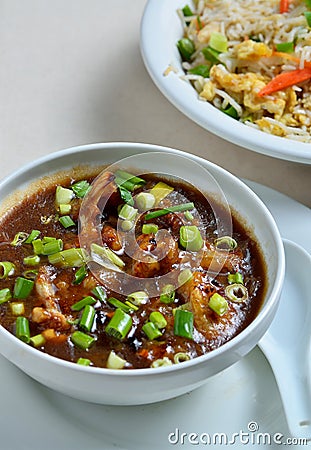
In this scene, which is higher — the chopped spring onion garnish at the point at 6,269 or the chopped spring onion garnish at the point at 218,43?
the chopped spring onion garnish at the point at 6,269

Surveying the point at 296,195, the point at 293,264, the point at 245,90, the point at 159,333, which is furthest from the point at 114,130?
the point at 159,333

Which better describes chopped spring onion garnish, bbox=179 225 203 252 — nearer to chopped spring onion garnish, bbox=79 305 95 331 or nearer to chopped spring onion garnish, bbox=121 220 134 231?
chopped spring onion garnish, bbox=121 220 134 231

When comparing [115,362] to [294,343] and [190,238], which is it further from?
[294,343]

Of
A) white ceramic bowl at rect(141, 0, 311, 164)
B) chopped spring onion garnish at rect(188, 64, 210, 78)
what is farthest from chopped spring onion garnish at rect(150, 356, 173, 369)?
chopped spring onion garnish at rect(188, 64, 210, 78)

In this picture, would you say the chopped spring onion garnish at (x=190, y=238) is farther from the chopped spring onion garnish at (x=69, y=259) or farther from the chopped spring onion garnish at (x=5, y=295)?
the chopped spring onion garnish at (x=5, y=295)

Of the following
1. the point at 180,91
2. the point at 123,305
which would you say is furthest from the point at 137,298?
the point at 180,91

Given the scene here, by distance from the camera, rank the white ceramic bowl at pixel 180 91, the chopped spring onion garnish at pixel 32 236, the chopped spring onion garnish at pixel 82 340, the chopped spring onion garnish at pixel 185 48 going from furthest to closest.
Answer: the chopped spring onion garnish at pixel 185 48, the white ceramic bowl at pixel 180 91, the chopped spring onion garnish at pixel 32 236, the chopped spring onion garnish at pixel 82 340

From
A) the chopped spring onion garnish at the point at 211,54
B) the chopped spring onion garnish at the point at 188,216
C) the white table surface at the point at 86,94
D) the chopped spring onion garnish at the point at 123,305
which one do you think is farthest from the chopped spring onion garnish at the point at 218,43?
the chopped spring onion garnish at the point at 123,305
